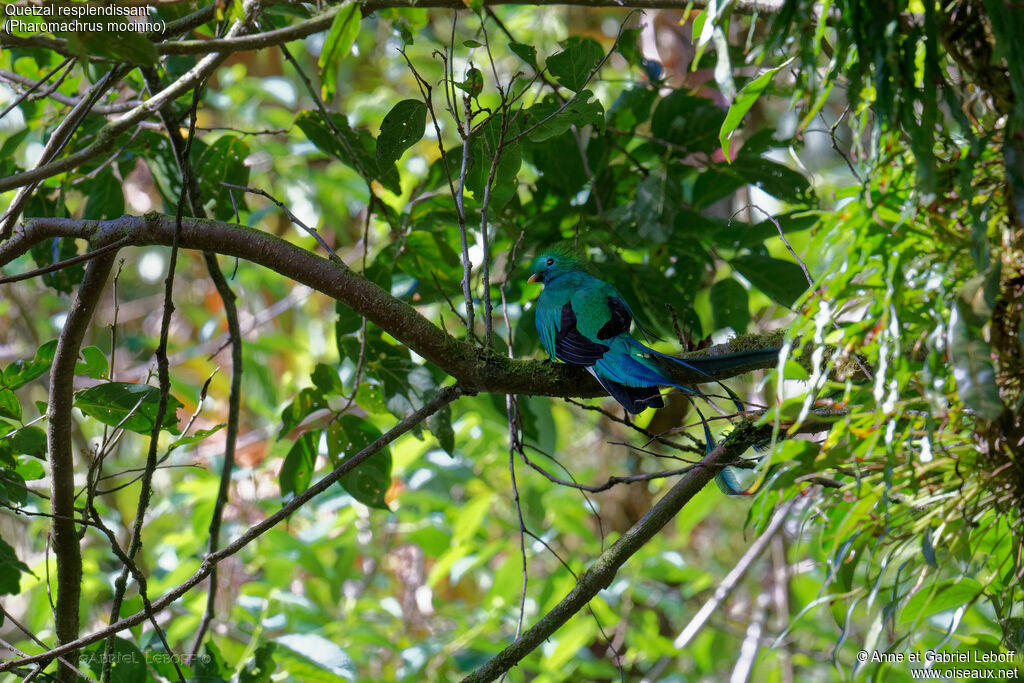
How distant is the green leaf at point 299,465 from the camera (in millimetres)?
2658

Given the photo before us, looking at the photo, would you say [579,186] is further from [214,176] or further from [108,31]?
[108,31]

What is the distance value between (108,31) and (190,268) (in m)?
6.90

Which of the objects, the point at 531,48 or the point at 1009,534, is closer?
the point at 1009,534

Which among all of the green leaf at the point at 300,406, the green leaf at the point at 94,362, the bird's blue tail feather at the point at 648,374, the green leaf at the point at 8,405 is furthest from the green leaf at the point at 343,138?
the green leaf at the point at 8,405

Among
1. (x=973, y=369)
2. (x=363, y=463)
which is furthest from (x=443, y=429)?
(x=973, y=369)

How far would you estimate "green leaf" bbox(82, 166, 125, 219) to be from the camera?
9.57ft

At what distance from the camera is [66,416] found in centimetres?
208

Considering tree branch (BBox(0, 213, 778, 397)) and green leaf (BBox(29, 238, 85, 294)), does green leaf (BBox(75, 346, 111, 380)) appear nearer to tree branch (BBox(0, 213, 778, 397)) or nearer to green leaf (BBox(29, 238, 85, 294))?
tree branch (BBox(0, 213, 778, 397))

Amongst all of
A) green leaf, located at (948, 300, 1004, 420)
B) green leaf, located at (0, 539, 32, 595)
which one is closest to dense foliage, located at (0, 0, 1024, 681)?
green leaf, located at (948, 300, 1004, 420)

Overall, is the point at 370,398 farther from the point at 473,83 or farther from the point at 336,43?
the point at 336,43

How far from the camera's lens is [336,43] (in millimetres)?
1641

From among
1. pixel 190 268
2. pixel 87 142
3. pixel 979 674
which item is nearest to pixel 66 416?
pixel 87 142

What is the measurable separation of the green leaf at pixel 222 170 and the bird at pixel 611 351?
1195 millimetres

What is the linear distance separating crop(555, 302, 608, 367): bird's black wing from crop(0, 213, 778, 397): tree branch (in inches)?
8.6
